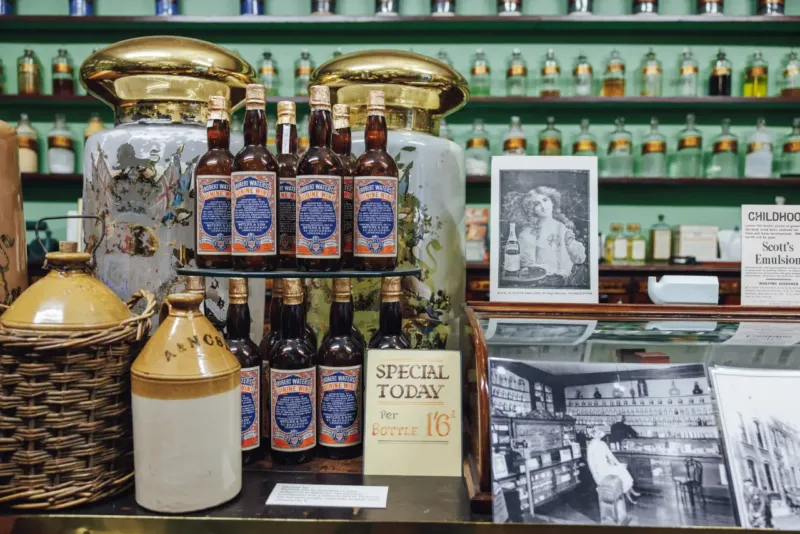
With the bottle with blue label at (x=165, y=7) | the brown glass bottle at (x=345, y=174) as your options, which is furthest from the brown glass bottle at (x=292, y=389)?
the bottle with blue label at (x=165, y=7)

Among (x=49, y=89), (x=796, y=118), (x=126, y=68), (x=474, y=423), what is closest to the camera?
(x=474, y=423)

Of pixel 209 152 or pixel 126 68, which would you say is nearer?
pixel 209 152

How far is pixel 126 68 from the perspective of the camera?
3.62 feet

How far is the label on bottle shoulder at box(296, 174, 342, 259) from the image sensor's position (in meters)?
0.92

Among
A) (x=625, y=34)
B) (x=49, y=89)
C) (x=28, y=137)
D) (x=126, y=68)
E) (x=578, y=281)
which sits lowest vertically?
(x=578, y=281)

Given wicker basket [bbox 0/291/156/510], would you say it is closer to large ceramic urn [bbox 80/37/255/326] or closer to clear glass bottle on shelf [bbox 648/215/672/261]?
large ceramic urn [bbox 80/37/255/326]

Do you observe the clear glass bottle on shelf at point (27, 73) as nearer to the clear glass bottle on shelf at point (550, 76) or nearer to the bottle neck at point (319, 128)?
the clear glass bottle on shelf at point (550, 76)

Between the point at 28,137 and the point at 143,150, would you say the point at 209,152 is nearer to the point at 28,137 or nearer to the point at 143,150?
the point at 143,150

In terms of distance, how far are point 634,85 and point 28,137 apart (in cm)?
361

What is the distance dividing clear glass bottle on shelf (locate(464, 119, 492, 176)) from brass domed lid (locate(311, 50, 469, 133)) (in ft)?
6.90

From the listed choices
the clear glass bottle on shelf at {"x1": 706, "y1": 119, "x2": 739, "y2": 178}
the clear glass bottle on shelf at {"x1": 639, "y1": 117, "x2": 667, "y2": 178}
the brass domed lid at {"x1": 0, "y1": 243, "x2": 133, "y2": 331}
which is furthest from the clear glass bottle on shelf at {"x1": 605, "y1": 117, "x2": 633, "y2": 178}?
the brass domed lid at {"x1": 0, "y1": 243, "x2": 133, "y2": 331}

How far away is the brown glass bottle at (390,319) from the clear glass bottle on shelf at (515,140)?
2.53 m

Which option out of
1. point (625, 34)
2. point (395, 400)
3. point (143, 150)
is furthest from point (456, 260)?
point (625, 34)

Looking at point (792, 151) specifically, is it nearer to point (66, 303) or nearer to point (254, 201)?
point (254, 201)
